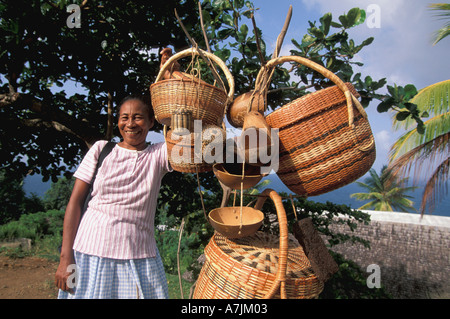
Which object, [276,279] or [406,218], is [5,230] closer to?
[276,279]

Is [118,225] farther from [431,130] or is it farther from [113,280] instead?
[431,130]

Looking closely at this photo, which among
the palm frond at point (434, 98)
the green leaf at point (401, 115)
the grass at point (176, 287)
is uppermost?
the palm frond at point (434, 98)

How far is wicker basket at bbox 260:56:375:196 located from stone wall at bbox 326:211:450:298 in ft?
21.3

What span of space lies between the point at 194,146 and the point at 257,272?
23.5 inches

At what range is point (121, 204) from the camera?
1444mm

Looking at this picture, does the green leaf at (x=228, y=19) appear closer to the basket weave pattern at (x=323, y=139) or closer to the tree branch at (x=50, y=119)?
the basket weave pattern at (x=323, y=139)

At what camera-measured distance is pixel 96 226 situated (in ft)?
4.65

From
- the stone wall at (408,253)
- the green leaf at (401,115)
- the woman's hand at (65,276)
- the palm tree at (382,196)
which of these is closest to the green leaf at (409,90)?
the green leaf at (401,115)

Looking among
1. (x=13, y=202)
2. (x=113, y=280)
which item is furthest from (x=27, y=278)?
(x=13, y=202)

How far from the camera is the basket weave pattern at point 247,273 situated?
46.8 inches

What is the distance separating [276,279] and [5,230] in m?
7.48

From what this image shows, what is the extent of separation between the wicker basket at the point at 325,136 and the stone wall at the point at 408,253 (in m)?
6.49

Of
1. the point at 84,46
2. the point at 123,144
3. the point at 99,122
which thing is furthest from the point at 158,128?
the point at 123,144

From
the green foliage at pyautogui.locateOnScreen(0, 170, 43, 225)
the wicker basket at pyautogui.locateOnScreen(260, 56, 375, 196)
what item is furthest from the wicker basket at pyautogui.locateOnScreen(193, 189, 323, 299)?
the green foliage at pyautogui.locateOnScreen(0, 170, 43, 225)
